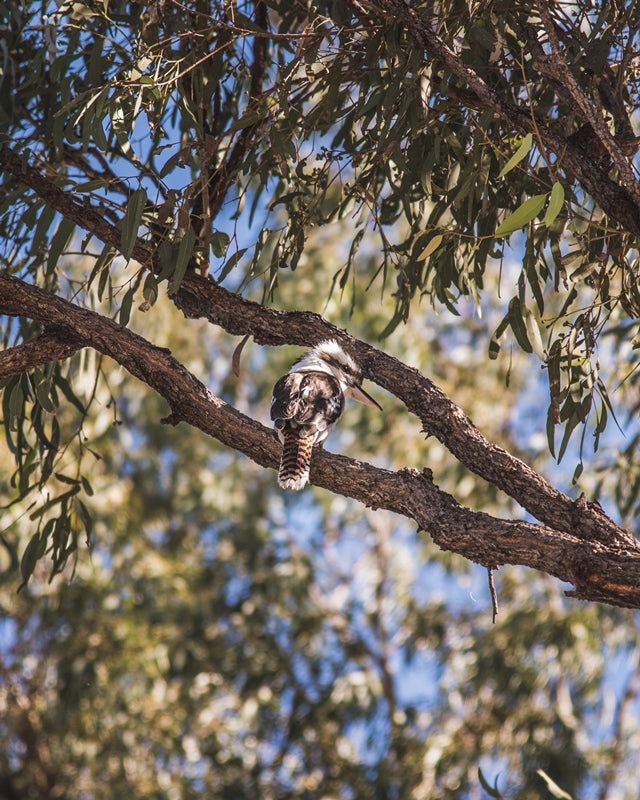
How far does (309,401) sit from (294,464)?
61cm

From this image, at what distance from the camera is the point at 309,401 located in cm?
344

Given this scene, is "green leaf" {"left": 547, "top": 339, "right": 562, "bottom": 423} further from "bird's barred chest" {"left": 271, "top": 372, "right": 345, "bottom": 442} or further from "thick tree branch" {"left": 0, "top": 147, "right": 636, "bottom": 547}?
"bird's barred chest" {"left": 271, "top": 372, "right": 345, "bottom": 442}

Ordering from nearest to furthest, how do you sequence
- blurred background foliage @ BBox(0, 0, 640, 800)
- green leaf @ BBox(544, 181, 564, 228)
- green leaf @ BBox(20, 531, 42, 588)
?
green leaf @ BBox(544, 181, 564, 228) < green leaf @ BBox(20, 531, 42, 588) < blurred background foliage @ BBox(0, 0, 640, 800)

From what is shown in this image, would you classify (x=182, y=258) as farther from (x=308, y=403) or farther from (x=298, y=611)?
(x=298, y=611)

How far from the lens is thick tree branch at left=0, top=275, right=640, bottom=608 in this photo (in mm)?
2207

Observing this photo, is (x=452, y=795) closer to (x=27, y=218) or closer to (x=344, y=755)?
(x=344, y=755)

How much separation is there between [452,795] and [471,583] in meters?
1.96

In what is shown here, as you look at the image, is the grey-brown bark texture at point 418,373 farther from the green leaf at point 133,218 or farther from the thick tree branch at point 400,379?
the green leaf at point 133,218

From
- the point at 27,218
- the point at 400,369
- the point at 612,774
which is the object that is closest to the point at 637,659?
the point at 612,774

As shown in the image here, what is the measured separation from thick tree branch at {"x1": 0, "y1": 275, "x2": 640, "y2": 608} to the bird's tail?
0.03 meters

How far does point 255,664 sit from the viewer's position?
302 inches

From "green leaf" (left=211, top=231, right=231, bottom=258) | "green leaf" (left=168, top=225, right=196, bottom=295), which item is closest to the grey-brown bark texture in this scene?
"green leaf" (left=211, top=231, right=231, bottom=258)

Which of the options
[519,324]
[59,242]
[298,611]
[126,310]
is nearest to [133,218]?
[126,310]

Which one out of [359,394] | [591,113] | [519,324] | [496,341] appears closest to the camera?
[591,113]
